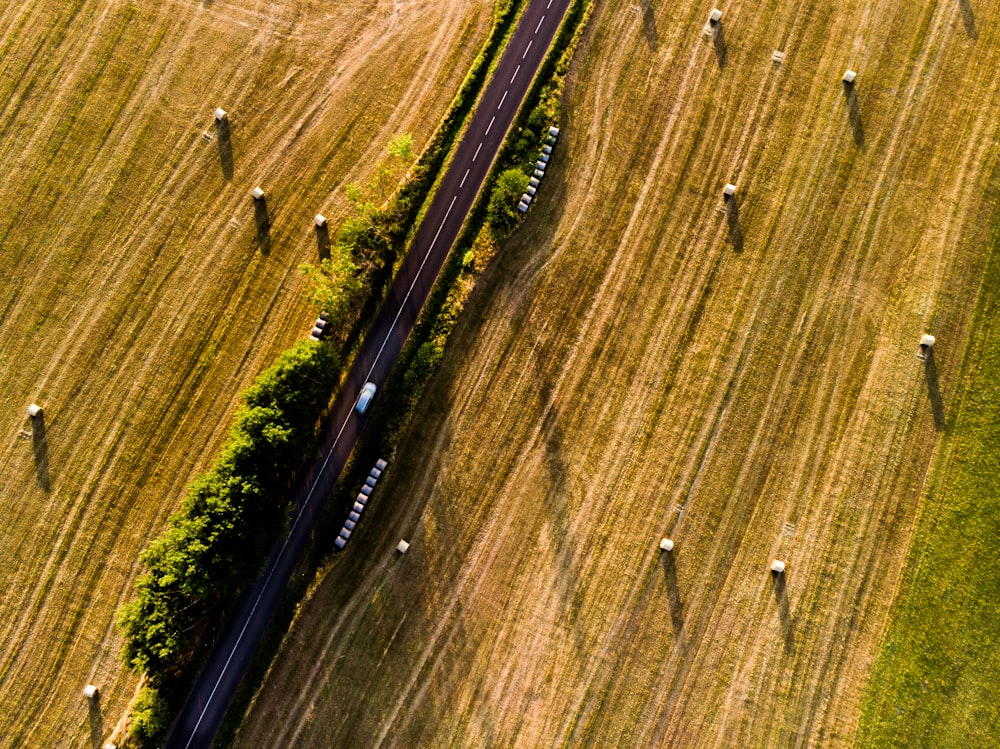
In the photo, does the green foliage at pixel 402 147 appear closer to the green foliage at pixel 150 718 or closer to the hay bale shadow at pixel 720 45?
the hay bale shadow at pixel 720 45

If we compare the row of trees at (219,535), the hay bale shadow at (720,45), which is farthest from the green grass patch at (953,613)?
the row of trees at (219,535)

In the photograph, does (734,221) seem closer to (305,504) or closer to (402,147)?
(402,147)

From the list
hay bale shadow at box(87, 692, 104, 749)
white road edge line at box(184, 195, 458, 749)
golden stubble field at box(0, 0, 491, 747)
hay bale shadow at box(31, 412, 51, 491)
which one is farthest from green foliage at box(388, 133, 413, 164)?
hay bale shadow at box(87, 692, 104, 749)

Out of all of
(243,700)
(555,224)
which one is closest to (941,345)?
(555,224)

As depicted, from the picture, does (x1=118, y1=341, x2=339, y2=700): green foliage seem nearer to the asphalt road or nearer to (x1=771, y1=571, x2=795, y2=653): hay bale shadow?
the asphalt road

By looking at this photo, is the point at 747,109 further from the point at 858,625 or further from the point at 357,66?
the point at 858,625

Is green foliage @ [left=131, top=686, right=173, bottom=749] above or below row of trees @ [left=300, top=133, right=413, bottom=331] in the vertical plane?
below
